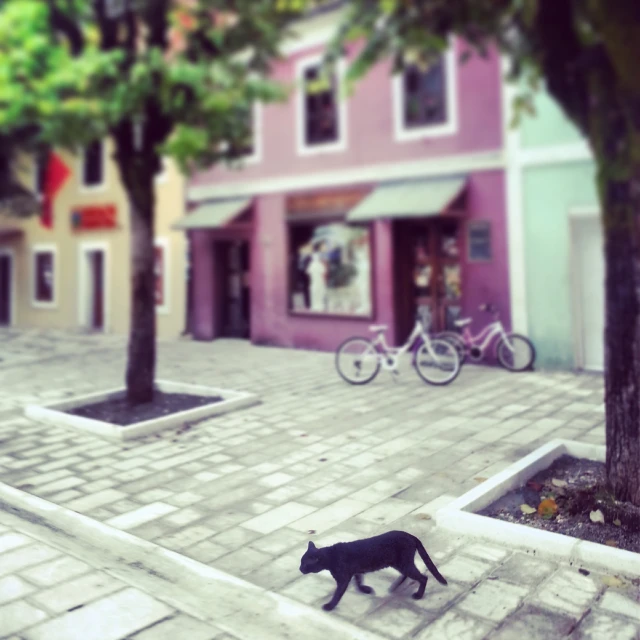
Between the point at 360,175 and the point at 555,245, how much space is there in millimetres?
3965

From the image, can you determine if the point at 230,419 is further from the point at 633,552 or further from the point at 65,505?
the point at 633,552

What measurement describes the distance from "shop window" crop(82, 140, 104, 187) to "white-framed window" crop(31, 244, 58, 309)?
7.37 ft

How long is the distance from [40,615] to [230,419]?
430 centimetres

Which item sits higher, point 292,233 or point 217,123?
point 217,123

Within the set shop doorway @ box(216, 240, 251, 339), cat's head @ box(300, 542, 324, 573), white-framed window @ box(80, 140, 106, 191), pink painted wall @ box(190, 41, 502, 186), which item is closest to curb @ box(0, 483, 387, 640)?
cat's head @ box(300, 542, 324, 573)

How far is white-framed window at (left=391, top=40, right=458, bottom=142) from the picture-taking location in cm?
1192

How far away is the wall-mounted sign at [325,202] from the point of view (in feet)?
43.3

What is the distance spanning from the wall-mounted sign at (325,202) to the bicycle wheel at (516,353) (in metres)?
4.01

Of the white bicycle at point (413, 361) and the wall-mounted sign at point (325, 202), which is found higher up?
the wall-mounted sign at point (325, 202)

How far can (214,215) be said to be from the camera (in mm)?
14891

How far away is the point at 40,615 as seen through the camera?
11.2ft

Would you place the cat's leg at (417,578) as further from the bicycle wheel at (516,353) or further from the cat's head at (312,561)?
the bicycle wheel at (516,353)

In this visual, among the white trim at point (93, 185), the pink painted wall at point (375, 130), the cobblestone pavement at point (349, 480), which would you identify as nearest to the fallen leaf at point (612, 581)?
the cobblestone pavement at point (349, 480)

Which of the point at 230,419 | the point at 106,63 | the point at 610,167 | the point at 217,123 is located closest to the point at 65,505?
the point at 230,419
